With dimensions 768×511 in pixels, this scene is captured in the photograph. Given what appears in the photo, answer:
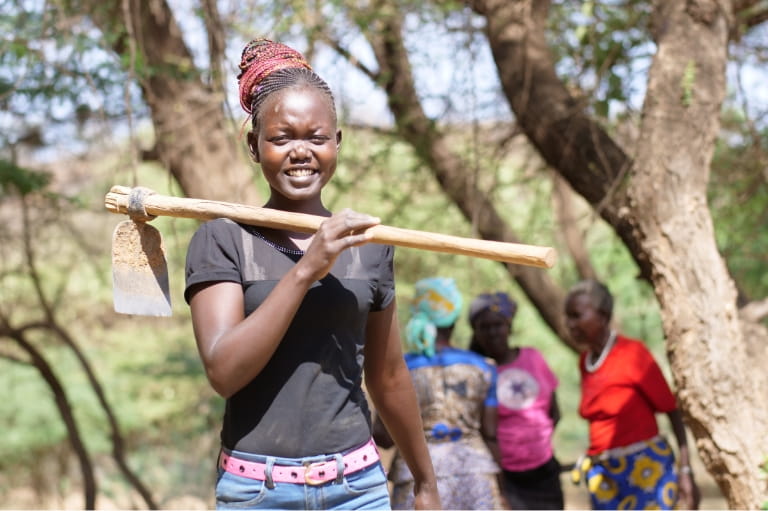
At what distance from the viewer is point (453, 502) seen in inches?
164

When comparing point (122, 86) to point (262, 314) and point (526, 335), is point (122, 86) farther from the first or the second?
point (526, 335)

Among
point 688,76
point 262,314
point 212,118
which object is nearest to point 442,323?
point 688,76

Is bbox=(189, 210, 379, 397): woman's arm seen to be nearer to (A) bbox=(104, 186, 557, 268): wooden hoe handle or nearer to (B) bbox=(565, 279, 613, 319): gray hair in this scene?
(A) bbox=(104, 186, 557, 268): wooden hoe handle

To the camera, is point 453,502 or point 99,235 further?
point 99,235

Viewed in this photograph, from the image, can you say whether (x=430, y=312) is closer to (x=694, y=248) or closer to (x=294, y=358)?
(x=694, y=248)

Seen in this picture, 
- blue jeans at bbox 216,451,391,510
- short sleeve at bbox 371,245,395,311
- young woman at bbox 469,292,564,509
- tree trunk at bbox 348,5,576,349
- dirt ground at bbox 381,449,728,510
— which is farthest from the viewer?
dirt ground at bbox 381,449,728,510

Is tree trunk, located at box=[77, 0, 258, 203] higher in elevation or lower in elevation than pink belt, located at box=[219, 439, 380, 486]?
higher

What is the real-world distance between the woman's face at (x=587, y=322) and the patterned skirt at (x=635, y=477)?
21.5 inches

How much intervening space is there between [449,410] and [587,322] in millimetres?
903

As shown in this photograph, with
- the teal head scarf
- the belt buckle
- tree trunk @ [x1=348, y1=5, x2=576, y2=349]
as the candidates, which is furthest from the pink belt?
tree trunk @ [x1=348, y1=5, x2=576, y2=349]

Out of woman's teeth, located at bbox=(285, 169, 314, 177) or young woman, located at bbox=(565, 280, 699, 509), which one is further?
young woman, located at bbox=(565, 280, 699, 509)

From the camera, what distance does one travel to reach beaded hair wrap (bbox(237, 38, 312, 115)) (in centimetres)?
217

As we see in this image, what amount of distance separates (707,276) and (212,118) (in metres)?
3.33

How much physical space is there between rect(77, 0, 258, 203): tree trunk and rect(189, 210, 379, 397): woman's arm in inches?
154
